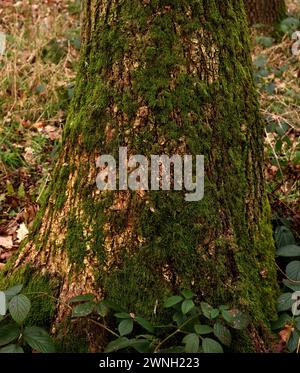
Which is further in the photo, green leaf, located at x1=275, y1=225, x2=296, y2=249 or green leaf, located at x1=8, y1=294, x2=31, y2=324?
green leaf, located at x1=275, y1=225, x2=296, y2=249

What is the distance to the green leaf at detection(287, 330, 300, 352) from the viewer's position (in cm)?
194

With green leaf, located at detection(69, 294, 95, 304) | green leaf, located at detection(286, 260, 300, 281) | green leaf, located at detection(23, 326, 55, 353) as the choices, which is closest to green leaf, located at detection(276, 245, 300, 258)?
green leaf, located at detection(286, 260, 300, 281)

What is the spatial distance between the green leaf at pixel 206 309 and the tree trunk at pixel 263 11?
4809 mm

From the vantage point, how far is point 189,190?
1.99 metres

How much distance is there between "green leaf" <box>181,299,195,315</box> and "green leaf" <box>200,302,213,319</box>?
4cm

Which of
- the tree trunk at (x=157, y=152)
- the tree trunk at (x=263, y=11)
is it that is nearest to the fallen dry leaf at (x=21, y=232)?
the tree trunk at (x=157, y=152)

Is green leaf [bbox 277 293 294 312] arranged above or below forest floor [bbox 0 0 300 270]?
below

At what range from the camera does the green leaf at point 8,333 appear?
1869 mm

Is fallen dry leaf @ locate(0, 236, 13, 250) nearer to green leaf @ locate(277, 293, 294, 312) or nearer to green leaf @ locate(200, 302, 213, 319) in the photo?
green leaf @ locate(200, 302, 213, 319)

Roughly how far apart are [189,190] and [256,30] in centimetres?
442

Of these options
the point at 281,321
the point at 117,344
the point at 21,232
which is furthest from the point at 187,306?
the point at 21,232

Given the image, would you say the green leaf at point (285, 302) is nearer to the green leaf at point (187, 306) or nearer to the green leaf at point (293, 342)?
the green leaf at point (293, 342)

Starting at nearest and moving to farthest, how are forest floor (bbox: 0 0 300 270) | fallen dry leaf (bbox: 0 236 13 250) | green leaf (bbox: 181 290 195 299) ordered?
green leaf (bbox: 181 290 195 299), fallen dry leaf (bbox: 0 236 13 250), forest floor (bbox: 0 0 300 270)
